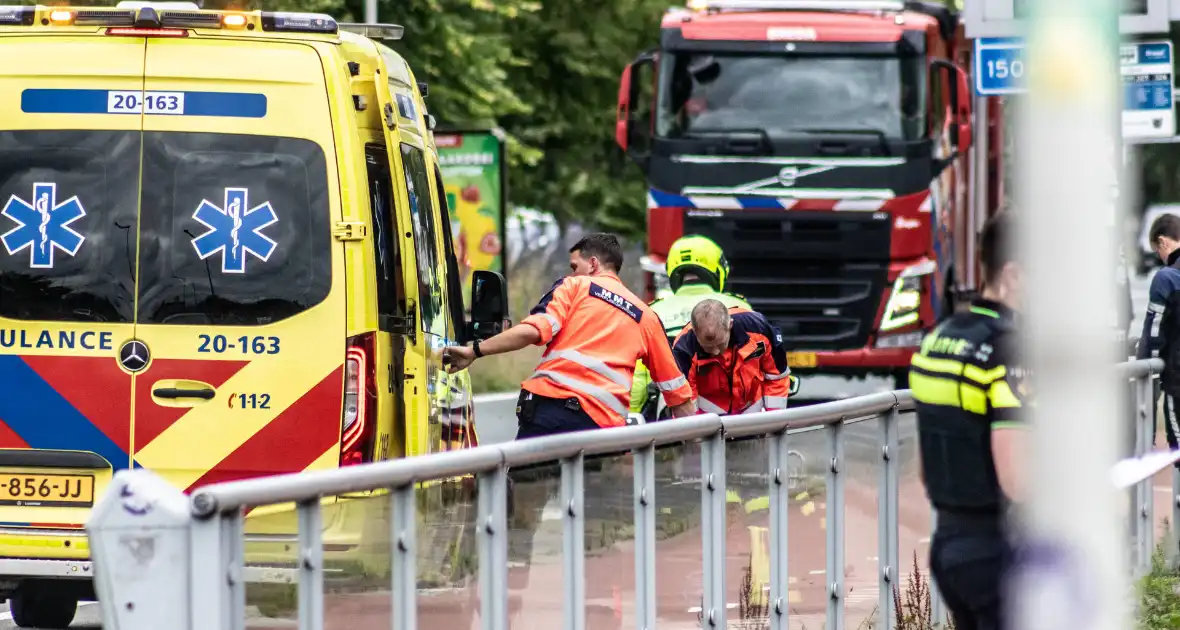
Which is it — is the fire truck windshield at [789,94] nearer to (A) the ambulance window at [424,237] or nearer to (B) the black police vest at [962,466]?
(A) the ambulance window at [424,237]

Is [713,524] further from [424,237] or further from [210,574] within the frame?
[210,574]

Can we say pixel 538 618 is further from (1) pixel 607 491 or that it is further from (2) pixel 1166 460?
(2) pixel 1166 460

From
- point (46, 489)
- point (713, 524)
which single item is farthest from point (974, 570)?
point (46, 489)

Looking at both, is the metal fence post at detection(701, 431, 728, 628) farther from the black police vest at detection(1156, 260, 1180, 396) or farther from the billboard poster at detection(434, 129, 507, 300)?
the billboard poster at detection(434, 129, 507, 300)

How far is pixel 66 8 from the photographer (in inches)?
312

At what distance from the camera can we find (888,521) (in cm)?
829

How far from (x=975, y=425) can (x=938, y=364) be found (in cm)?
18

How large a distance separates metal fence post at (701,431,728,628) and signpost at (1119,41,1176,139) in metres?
6.24

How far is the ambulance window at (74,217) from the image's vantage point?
25.3 ft

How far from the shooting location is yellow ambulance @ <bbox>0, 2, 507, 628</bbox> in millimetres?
7680

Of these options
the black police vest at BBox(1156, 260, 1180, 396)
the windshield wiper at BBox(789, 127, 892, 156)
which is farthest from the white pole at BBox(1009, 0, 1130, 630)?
the windshield wiper at BBox(789, 127, 892, 156)

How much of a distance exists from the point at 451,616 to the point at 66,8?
3317mm

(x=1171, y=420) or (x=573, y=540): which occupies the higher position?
(x=1171, y=420)

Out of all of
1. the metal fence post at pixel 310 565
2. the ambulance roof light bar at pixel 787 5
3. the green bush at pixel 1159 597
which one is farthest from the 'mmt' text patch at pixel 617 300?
the ambulance roof light bar at pixel 787 5
